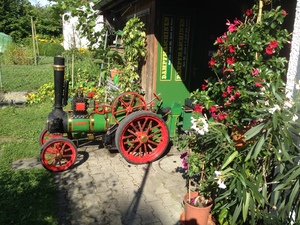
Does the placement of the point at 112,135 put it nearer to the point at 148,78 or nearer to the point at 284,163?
the point at 148,78

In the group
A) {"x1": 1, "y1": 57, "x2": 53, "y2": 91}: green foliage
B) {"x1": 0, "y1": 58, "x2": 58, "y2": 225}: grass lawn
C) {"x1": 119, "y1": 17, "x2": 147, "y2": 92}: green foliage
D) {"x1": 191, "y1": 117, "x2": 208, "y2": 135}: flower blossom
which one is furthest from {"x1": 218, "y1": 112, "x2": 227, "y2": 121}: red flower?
{"x1": 1, "y1": 57, "x2": 53, "y2": 91}: green foliage

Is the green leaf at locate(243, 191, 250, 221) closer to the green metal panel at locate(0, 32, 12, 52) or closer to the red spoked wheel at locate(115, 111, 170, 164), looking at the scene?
the red spoked wheel at locate(115, 111, 170, 164)

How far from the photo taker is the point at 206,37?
6.36 metres

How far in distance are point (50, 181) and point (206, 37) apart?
4437 millimetres

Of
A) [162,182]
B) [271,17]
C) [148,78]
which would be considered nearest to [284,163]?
[271,17]

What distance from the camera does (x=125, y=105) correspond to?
4.81 meters

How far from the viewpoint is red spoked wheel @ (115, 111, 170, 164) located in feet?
14.8

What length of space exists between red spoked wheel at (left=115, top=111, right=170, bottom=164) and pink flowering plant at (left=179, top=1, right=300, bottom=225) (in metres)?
1.27

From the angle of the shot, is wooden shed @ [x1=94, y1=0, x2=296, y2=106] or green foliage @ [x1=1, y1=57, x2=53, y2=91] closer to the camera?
wooden shed @ [x1=94, y1=0, x2=296, y2=106]

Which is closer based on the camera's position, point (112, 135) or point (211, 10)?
point (112, 135)

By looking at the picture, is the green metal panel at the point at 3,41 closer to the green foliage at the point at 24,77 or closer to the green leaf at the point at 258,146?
the green foliage at the point at 24,77

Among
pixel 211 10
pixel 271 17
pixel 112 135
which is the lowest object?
pixel 112 135

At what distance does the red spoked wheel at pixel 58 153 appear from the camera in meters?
4.20

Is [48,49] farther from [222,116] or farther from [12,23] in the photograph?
[222,116]
